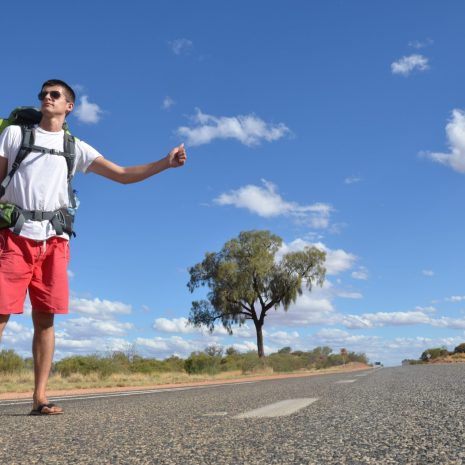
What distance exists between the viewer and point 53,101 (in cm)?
382

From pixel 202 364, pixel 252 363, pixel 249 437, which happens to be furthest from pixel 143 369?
pixel 249 437

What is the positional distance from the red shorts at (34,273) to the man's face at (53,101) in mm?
913

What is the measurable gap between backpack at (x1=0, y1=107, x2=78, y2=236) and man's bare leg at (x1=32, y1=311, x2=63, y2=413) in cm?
64

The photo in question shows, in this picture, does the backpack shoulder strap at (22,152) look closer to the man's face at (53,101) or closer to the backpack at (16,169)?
the backpack at (16,169)

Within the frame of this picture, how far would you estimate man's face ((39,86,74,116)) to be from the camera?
3.80 m

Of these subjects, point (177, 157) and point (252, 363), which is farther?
point (252, 363)

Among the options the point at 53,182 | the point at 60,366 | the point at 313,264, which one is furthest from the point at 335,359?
the point at 53,182

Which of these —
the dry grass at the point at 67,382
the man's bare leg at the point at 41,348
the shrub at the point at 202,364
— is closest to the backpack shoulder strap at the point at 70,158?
the man's bare leg at the point at 41,348

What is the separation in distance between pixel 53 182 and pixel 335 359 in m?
53.9

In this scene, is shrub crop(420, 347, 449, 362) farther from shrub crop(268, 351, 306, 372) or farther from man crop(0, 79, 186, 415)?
man crop(0, 79, 186, 415)

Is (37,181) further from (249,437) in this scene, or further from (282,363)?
(282,363)

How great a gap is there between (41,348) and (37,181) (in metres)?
1.20

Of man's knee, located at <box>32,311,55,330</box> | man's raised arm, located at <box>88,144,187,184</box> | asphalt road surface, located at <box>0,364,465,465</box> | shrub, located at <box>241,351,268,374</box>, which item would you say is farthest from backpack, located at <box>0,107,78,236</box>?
shrub, located at <box>241,351,268,374</box>

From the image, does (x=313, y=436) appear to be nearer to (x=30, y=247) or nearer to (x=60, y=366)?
(x=30, y=247)
